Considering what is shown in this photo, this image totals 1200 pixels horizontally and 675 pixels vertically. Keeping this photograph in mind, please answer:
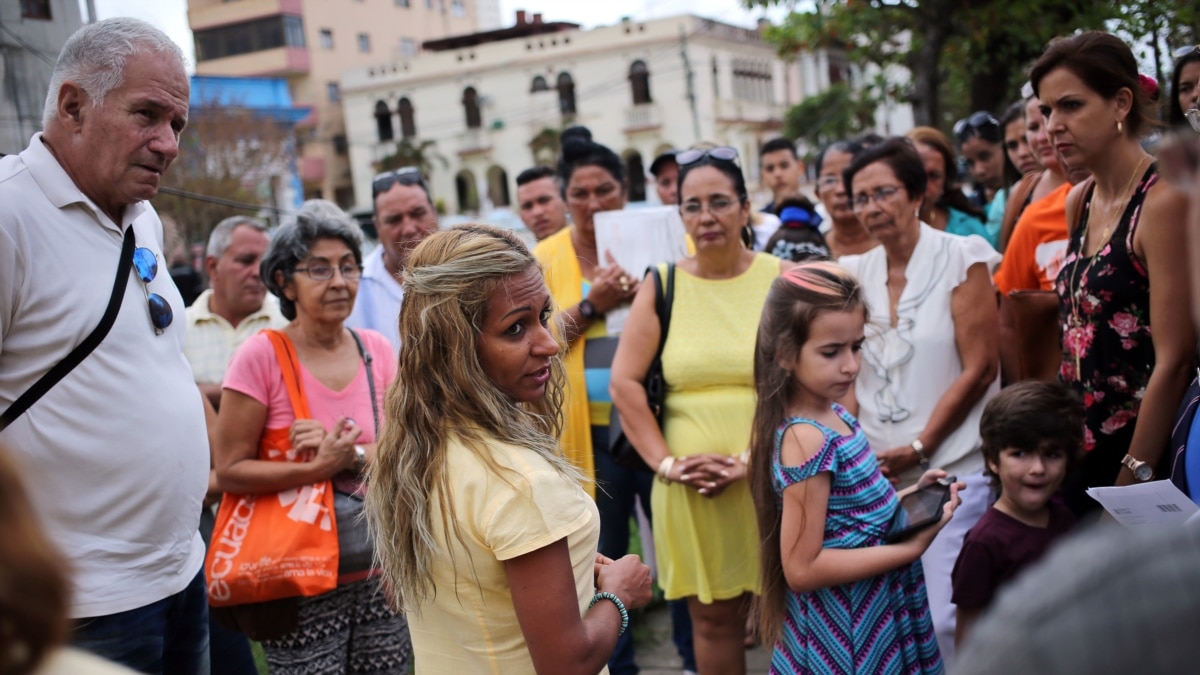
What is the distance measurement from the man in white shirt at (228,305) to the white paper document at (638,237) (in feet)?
5.12

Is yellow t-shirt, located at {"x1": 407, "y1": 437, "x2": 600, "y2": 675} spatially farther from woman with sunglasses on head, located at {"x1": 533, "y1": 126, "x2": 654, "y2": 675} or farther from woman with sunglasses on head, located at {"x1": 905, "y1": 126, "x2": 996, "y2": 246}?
woman with sunglasses on head, located at {"x1": 905, "y1": 126, "x2": 996, "y2": 246}

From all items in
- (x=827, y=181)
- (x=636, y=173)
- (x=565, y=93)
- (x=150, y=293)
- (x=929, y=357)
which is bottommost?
(x=929, y=357)

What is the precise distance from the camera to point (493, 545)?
1.84m

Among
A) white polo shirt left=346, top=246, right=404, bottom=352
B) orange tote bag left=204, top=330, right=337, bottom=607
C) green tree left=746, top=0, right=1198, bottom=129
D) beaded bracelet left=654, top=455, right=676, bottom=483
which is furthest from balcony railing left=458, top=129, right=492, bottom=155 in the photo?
orange tote bag left=204, top=330, right=337, bottom=607

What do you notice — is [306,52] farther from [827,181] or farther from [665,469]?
[665,469]

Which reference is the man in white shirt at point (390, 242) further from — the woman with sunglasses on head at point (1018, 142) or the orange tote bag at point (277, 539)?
the woman with sunglasses on head at point (1018, 142)

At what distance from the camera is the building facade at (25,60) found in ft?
15.9

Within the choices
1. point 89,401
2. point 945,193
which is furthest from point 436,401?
point 945,193

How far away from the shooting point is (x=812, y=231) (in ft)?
16.2

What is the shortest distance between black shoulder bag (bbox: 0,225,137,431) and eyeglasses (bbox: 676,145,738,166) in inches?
87.2

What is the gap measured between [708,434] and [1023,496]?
1.08 metres

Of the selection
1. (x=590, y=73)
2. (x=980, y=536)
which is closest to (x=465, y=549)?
(x=980, y=536)

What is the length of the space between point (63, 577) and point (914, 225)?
3.45 meters

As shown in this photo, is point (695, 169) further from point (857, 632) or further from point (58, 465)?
point (58, 465)
